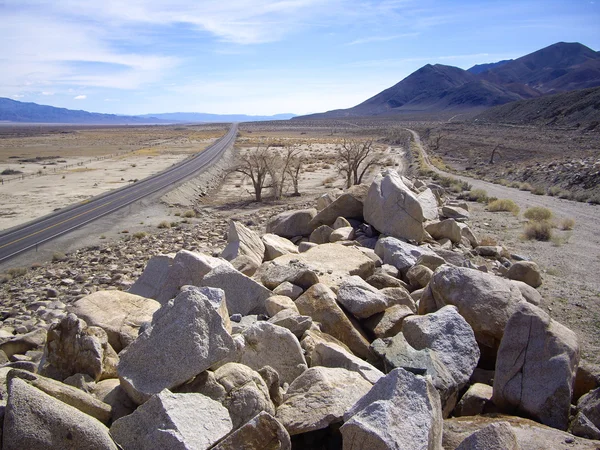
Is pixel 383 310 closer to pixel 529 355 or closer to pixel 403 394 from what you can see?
pixel 529 355

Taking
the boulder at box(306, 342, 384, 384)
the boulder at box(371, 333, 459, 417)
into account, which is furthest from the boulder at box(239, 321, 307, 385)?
the boulder at box(371, 333, 459, 417)

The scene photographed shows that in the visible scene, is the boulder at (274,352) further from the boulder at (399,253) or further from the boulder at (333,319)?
the boulder at (399,253)

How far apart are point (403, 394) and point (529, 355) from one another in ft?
8.95

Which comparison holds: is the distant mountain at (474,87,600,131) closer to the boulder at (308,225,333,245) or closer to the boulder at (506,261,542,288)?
the boulder at (506,261,542,288)

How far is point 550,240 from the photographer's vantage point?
18.3m

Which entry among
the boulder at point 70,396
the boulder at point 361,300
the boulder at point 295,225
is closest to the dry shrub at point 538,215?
the boulder at point 295,225

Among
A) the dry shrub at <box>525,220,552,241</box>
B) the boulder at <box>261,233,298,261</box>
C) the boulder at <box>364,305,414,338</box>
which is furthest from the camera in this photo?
the dry shrub at <box>525,220,552,241</box>

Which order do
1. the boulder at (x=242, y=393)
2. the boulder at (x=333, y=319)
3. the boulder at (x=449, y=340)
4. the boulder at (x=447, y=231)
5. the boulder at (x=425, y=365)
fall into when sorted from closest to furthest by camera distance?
the boulder at (x=242, y=393), the boulder at (x=425, y=365), the boulder at (x=449, y=340), the boulder at (x=333, y=319), the boulder at (x=447, y=231)

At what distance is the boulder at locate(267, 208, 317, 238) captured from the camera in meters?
16.3

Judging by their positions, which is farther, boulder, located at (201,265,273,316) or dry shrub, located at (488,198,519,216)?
dry shrub, located at (488,198,519,216)

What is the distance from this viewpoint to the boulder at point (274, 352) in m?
6.11

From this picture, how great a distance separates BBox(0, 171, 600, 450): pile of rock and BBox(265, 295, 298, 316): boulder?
33 mm

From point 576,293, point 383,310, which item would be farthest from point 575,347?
point 576,293

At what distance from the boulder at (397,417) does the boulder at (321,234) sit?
9.83 m
